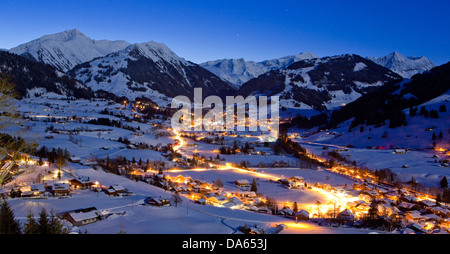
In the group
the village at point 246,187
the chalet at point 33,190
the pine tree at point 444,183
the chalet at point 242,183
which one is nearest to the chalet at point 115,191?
the village at point 246,187

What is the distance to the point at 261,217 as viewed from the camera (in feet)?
66.8

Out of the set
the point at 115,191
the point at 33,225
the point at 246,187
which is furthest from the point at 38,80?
the point at 33,225

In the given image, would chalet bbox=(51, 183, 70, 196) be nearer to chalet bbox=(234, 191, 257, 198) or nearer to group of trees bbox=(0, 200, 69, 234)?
chalet bbox=(234, 191, 257, 198)

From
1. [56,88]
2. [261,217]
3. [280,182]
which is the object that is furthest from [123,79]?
[261,217]

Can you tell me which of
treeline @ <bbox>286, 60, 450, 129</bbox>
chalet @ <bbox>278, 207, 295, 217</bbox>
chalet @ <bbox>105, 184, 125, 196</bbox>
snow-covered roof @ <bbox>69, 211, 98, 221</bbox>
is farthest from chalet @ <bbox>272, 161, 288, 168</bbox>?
snow-covered roof @ <bbox>69, 211, 98, 221</bbox>

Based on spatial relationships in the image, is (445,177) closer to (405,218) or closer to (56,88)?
(405,218)

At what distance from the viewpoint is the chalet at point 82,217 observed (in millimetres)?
15245

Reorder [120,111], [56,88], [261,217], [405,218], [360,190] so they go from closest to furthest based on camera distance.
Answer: [261,217]
[405,218]
[360,190]
[120,111]
[56,88]

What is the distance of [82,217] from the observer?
15766 millimetres

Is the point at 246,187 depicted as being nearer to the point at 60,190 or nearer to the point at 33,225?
the point at 60,190

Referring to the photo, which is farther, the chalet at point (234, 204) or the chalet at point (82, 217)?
the chalet at point (234, 204)

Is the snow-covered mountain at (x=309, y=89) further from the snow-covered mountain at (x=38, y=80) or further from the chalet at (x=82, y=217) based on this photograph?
the chalet at (x=82, y=217)
